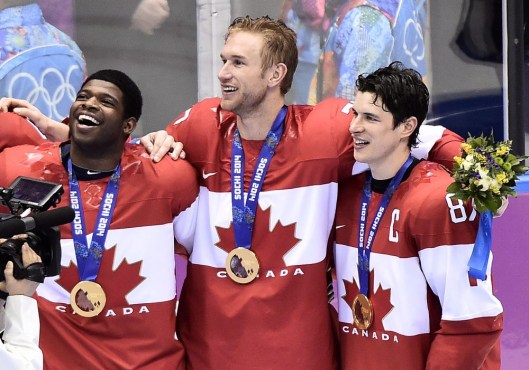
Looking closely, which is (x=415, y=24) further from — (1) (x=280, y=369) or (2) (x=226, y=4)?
(1) (x=280, y=369)

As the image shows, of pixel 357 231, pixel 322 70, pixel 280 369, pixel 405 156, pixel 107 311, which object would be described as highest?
pixel 322 70

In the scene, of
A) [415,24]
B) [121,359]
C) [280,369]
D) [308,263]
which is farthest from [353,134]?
[415,24]

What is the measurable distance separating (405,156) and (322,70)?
192 cm

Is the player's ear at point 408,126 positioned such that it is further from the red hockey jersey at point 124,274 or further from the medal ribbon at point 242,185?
the red hockey jersey at point 124,274

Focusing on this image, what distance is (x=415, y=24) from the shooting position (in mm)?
5262

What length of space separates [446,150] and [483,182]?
368 millimetres

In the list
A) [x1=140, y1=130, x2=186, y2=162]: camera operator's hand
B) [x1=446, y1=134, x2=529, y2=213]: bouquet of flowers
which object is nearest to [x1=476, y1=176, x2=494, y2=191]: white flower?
[x1=446, y1=134, x2=529, y2=213]: bouquet of flowers

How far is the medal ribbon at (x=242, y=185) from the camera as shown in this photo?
314 cm

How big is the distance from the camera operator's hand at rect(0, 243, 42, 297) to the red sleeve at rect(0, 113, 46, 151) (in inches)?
36.4

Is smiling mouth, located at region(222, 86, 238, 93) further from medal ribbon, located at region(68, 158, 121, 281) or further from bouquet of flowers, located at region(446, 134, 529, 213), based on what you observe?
bouquet of flowers, located at region(446, 134, 529, 213)

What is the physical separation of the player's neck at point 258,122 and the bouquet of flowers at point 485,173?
607 mm

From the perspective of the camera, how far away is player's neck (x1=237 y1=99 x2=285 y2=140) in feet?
10.5

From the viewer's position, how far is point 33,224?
87.4 inches

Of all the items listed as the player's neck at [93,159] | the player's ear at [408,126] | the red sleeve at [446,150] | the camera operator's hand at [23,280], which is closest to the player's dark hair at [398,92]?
the player's ear at [408,126]
